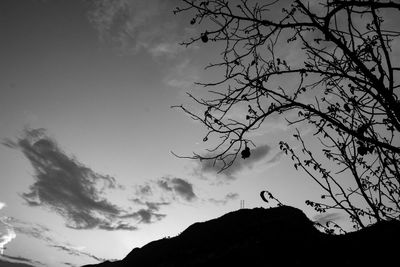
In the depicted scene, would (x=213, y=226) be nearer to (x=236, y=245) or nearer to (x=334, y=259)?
(x=236, y=245)

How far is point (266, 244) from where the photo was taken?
11812 millimetres

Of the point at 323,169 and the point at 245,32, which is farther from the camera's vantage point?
the point at 323,169

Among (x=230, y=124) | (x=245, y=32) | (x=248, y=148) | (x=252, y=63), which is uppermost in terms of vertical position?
(x=245, y=32)

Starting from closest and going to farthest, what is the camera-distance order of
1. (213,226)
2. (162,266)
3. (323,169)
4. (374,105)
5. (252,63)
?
1. (374,105)
2. (252,63)
3. (323,169)
4. (162,266)
5. (213,226)

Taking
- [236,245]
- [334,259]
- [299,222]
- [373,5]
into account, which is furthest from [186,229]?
[373,5]

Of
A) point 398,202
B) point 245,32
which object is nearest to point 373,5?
point 245,32

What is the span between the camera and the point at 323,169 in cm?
657

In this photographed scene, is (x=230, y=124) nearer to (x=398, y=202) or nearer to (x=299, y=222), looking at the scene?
(x=398, y=202)

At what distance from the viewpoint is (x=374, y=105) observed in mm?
3943

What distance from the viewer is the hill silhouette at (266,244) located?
21.2ft

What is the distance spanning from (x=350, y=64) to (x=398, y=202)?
3.51 meters

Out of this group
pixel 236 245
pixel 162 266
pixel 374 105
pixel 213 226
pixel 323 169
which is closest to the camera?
pixel 374 105

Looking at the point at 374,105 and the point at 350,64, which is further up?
the point at 350,64

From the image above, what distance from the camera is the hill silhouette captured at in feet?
21.2
